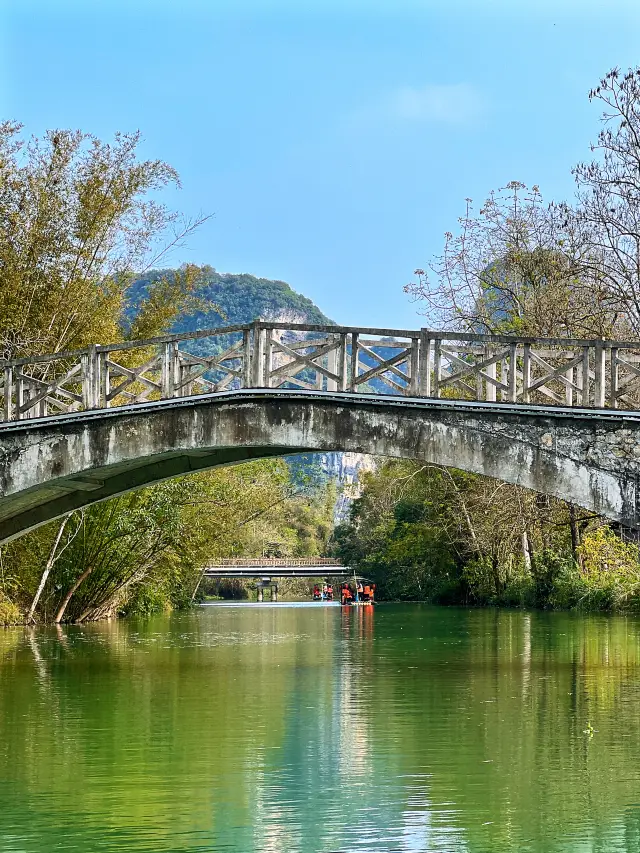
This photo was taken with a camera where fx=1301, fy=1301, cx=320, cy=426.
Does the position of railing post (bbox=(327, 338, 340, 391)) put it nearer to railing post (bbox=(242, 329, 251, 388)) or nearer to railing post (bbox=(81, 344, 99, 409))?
railing post (bbox=(242, 329, 251, 388))

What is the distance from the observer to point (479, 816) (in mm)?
9102

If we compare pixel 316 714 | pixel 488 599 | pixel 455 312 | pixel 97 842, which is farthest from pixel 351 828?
pixel 488 599

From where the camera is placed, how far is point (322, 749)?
12.0 metres

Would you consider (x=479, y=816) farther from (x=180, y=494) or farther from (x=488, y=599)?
(x=488, y=599)

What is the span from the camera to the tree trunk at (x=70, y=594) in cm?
2919

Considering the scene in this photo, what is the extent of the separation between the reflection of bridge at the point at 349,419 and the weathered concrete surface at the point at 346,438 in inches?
0.6

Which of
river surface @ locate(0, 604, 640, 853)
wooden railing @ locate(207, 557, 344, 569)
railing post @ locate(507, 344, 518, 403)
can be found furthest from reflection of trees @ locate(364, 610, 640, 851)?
wooden railing @ locate(207, 557, 344, 569)

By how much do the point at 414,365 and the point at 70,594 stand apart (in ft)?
52.2

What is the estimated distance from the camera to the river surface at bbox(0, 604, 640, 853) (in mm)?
8703

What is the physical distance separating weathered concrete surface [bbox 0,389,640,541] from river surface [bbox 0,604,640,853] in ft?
8.56

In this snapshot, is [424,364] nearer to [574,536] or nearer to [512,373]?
[512,373]

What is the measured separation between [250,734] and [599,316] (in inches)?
734

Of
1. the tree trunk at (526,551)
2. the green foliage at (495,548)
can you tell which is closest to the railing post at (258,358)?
the green foliage at (495,548)

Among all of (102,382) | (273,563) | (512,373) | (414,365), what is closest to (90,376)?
(102,382)
